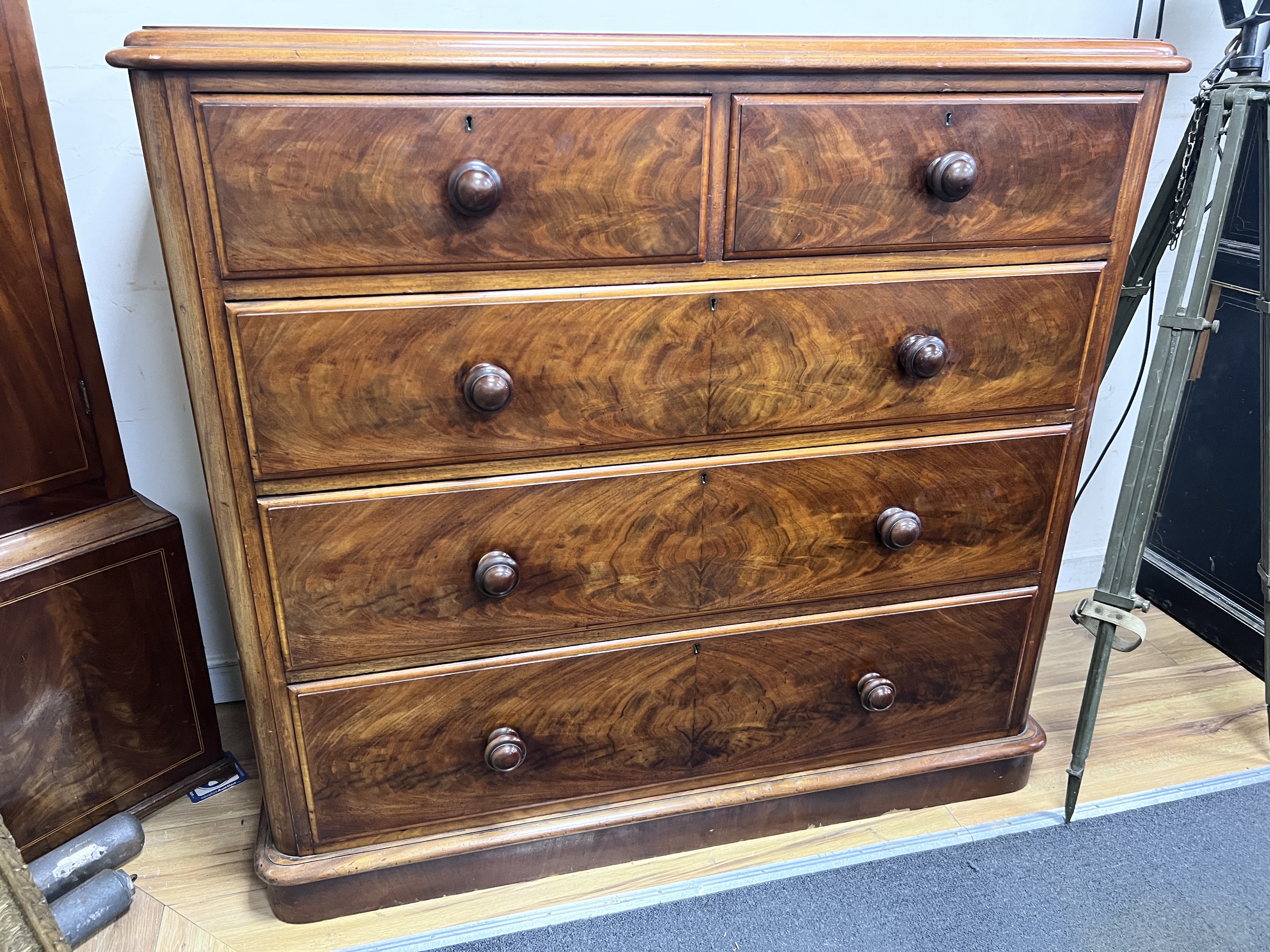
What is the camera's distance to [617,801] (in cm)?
137

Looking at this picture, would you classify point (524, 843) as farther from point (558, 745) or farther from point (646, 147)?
point (646, 147)

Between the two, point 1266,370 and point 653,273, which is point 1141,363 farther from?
point 653,273

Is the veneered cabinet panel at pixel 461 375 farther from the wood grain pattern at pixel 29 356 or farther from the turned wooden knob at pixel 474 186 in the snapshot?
the wood grain pattern at pixel 29 356

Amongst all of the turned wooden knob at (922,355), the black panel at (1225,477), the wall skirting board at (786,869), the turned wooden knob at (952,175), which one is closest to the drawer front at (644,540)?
the turned wooden knob at (922,355)

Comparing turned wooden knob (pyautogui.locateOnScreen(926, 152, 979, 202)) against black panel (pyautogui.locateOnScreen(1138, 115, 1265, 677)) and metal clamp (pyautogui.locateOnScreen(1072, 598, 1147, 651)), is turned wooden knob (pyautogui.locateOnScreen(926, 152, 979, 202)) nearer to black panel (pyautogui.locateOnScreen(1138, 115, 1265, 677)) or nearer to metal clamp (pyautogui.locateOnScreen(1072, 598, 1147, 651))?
metal clamp (pyautogui.locateOnScreen(1072, 598, 1147, 651))

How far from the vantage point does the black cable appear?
1.84 meters

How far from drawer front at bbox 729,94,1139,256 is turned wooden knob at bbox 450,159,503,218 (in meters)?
0.28

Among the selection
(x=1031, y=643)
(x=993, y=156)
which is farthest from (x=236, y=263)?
(x=1031, y=643)

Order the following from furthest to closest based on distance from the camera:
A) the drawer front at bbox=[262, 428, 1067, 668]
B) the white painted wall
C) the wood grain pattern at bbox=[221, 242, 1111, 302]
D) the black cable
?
the black cable < the white painted wall < the drawer front at bbox=[262, 428, 1067, 668] < the wood grain pattern at bbox=[221, 242, 1111, 302]

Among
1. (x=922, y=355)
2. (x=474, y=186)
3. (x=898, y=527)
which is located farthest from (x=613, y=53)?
(x=898, y=527)

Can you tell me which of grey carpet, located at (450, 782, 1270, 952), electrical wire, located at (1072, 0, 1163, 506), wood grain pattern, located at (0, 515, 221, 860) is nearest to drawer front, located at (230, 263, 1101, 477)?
wood grain pattern, located at (0, 515, 221, 860)

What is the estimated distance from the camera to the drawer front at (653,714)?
1229mm

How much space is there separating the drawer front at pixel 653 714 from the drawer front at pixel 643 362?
1.02ft

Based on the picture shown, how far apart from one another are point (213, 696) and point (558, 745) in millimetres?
760
